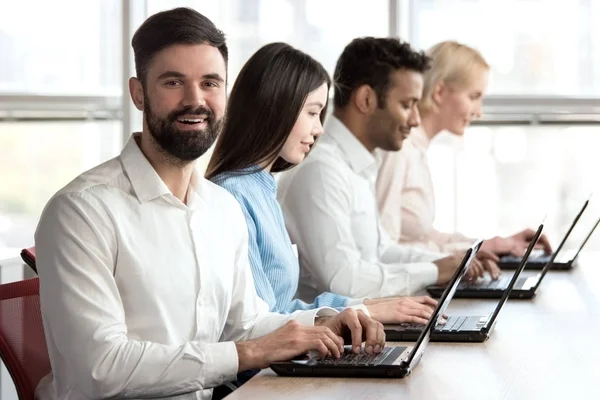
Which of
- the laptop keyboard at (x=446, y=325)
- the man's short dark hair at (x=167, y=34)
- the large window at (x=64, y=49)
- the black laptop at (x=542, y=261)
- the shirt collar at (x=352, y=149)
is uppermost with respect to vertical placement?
the large window at (x=64, y=49)

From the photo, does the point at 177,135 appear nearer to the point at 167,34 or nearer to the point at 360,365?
the point at 167,34

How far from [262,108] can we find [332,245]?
503mm

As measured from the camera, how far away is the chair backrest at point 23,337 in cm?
205

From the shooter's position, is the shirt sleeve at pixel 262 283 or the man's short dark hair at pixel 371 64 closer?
the shirt sleeve at pixel 262 283

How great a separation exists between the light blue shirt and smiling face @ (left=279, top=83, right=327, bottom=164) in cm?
10

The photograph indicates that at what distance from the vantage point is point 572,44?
561 centimetres

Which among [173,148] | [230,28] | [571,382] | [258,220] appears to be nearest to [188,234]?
[173,148]

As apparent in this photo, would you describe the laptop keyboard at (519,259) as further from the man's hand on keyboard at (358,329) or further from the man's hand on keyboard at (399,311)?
the man's hand on keyboard at (358,329)

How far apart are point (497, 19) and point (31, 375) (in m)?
4.11

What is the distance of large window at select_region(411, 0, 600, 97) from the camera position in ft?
18.4

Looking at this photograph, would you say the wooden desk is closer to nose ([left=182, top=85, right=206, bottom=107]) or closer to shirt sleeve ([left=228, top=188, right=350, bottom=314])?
shirt sleeve ([left=228, top=188, right=350, bottom=314])

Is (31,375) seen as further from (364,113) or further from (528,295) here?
(364,113)

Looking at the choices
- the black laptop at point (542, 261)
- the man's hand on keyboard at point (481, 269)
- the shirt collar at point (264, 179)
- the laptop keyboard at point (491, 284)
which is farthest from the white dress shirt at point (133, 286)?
the black laptop at point (542, 261)

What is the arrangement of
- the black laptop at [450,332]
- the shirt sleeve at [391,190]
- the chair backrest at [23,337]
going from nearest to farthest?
the chair backrest at [23,337], the black laptop at [450,332], the shirt sleeve at [391,190]
